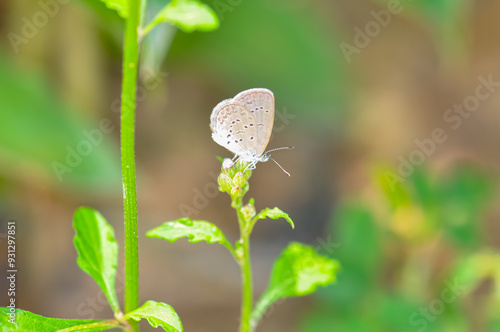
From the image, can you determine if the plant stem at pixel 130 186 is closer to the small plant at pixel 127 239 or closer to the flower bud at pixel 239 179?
the small plant at pixel 127 239

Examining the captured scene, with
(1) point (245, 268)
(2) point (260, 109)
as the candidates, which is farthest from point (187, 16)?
(1) point (245, 268)

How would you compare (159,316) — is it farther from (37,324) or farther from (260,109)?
(260,109)

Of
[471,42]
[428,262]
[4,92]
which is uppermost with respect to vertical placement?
[471,42]

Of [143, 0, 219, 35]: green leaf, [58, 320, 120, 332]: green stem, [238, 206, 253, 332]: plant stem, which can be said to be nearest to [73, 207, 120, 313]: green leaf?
[58, 320, 120, 332]: green stem

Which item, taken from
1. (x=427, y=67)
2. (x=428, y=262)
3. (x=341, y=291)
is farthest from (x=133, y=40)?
(x=427, y=67)

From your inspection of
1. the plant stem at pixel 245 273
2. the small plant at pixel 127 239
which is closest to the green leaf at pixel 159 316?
the small plant at pixel 127 239

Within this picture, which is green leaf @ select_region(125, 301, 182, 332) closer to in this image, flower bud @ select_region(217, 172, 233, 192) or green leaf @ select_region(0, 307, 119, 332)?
green leaf @ select_region(0, 307, 119, 332)

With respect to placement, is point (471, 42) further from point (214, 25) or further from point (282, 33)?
point (214, 25)
